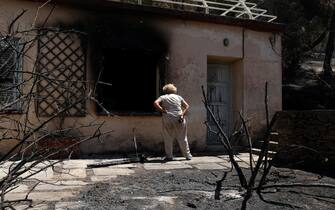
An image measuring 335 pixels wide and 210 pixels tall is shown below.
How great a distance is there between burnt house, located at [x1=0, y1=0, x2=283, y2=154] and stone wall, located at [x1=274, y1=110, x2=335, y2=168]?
2260 millimetres

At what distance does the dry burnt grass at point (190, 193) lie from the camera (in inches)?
163

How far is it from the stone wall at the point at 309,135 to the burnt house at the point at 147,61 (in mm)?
2260

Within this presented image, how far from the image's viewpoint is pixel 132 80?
938 cm

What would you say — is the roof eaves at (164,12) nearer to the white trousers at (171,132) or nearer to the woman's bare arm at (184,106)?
the woman's bare arm at (184,106)

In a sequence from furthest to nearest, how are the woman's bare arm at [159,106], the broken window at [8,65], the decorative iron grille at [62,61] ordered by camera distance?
the decorative iron grille at [62,61]
the woman's bare arm at [159,106]
the broken window at [8,65]

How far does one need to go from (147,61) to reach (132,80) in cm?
61

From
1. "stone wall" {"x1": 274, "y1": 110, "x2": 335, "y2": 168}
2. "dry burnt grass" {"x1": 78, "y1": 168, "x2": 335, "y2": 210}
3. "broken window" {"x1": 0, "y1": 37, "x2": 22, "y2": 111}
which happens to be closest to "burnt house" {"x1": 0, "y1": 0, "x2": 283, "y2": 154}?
"stone wall" {"x1": 274, "y1": 110, "x2": 335, "y2": 168}

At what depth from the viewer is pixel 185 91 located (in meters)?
9.30

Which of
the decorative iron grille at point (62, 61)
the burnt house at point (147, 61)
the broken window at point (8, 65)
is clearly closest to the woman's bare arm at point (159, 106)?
the burnt house at point (147, 61)

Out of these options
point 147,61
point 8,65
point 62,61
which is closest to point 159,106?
point 147,61

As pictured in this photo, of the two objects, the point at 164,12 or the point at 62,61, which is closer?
the point at 62,61

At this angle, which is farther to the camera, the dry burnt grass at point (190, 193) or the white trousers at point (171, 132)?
the white trousers at point (171, 132)

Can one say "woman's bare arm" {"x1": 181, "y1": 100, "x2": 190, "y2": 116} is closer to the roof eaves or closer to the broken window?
the roof eaves

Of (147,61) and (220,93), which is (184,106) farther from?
(220,93)
